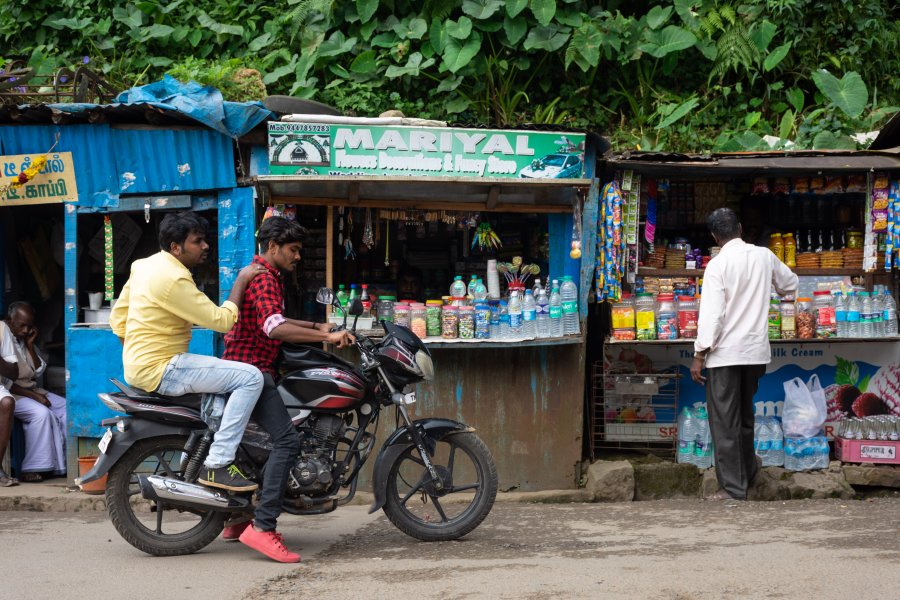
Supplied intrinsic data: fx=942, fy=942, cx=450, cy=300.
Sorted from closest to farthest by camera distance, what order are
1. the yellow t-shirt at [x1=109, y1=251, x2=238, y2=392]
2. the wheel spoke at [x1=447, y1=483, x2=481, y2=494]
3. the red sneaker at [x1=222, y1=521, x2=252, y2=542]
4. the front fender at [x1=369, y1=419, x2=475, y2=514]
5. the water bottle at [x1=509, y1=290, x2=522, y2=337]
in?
the yellow t-shirt at [x1=109, y1=251, x2=238, y2=392], the front fender at [x1=369, y1=419, x2=475, y2=514], the wheel spoke at [x1=447, y1=483, x2=481, y2=494], the red sneaker at [x1=222, y1=521, x2=252, y2=542], the water bottle at [x1=509, y1=290, x2=522, y2=337]

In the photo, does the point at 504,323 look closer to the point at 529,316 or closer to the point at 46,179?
the point at 529,316

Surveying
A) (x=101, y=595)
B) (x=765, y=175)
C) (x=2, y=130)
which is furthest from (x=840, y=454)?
(x=2, y=130)

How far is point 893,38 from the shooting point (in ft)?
35.1

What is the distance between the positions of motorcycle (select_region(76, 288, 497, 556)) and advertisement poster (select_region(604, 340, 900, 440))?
9.45ft

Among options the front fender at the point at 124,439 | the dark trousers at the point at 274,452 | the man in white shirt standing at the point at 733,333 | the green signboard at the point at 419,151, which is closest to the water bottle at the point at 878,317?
the man in white shirt standing at the point at 733,333

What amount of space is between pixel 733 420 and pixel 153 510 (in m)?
3.97

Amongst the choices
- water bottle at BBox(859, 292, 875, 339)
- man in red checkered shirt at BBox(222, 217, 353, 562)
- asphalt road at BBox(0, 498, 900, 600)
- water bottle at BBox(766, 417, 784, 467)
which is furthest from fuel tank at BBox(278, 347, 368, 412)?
water bottle at BBox(859, 292, 875, 339)

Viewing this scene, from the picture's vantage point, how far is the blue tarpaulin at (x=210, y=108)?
718 centimetres

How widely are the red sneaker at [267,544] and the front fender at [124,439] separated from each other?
691 millimetres

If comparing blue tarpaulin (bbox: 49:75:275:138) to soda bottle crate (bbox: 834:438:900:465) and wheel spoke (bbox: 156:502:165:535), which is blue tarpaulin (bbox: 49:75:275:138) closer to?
wheel spoke (bbox: 156:502:165:535)

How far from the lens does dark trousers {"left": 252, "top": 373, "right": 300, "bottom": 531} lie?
5.04 meters

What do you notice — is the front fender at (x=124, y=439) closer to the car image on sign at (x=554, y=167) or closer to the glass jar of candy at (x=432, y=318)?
the glass jar of candy at (x=432, y=318)

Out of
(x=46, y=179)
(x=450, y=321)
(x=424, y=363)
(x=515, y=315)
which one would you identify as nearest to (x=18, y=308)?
(x=46, y=179)

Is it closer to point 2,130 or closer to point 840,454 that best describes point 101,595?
point 2,130
